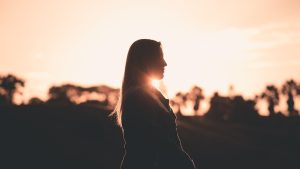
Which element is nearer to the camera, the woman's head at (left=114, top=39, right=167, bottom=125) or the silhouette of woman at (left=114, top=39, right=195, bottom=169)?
the silhouette of woman at (left=114, top=39, right=195, bottom=169)

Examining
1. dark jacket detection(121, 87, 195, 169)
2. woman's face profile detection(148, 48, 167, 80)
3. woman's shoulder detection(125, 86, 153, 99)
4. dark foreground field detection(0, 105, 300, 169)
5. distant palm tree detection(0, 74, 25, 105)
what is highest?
distant palm tree detection(0, 74, 25, 105)

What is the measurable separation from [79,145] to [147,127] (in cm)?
3216

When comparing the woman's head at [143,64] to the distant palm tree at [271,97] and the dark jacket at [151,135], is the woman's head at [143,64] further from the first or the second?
the distant palm tree at [271,97]

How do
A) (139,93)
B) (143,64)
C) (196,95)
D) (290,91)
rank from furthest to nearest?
(196,95) < (290,91) < (143,64) < (139,93)

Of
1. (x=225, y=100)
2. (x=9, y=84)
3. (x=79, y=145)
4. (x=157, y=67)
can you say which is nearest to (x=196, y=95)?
(x=225, y=100)

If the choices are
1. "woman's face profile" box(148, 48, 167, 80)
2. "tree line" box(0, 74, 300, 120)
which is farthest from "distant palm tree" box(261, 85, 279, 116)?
"woman's face profile" box(148, 48, 167, 80)

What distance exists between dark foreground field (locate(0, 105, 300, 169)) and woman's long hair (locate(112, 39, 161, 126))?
67.4 ft

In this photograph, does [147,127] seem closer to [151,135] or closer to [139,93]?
[151,135]

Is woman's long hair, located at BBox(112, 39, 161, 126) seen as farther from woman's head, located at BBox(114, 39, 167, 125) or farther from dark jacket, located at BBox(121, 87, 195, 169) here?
dark jacket, located at BBox(121, 87, 195, 169)

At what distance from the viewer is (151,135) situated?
3.59m

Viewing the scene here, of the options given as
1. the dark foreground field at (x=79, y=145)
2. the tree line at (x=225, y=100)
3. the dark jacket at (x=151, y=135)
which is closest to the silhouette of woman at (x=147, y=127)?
the dark jacket at (x=151, y=135)

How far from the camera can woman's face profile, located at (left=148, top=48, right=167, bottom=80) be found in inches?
163

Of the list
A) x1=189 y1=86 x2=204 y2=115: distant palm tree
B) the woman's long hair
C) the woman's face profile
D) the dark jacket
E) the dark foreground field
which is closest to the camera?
the dark jacket

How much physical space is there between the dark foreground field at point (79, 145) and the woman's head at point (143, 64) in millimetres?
20564
